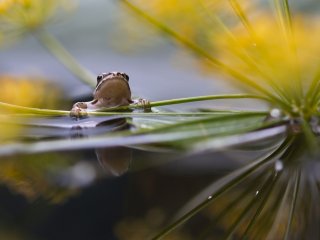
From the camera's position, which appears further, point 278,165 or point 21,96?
point 21,96

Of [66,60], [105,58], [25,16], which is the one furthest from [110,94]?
[105,58]

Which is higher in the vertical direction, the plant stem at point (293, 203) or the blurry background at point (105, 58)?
the blurry background at point (105, 58)

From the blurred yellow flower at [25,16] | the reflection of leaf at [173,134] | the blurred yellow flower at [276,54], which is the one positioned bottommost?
the reflection of leaf at [173,134]

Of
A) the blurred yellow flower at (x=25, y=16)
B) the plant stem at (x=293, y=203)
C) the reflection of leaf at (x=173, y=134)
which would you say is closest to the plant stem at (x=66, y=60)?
the blurred yellow flower at (x=25, y=16)

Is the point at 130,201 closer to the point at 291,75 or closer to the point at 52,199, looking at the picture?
the point at 52,199

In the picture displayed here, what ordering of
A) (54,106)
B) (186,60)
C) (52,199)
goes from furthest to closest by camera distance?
(186,60), (54,106), (52,199)

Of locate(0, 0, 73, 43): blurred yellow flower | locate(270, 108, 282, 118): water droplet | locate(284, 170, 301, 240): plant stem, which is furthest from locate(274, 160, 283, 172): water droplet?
locate(0, 0, 73, 43): blurred yellow flower

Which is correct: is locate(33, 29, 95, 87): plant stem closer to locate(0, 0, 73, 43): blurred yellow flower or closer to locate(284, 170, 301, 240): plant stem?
locate(0, 0, 73, 43): blurred yellow flower

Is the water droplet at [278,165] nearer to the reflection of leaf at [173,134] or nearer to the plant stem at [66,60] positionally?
the reflection of leaf at [173,134]

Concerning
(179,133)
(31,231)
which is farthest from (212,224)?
(31,231)

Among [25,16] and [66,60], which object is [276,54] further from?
[25,16]

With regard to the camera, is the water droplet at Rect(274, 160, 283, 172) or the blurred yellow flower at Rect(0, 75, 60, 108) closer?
the water droplet at Rect(274, 160, 283, 172)
